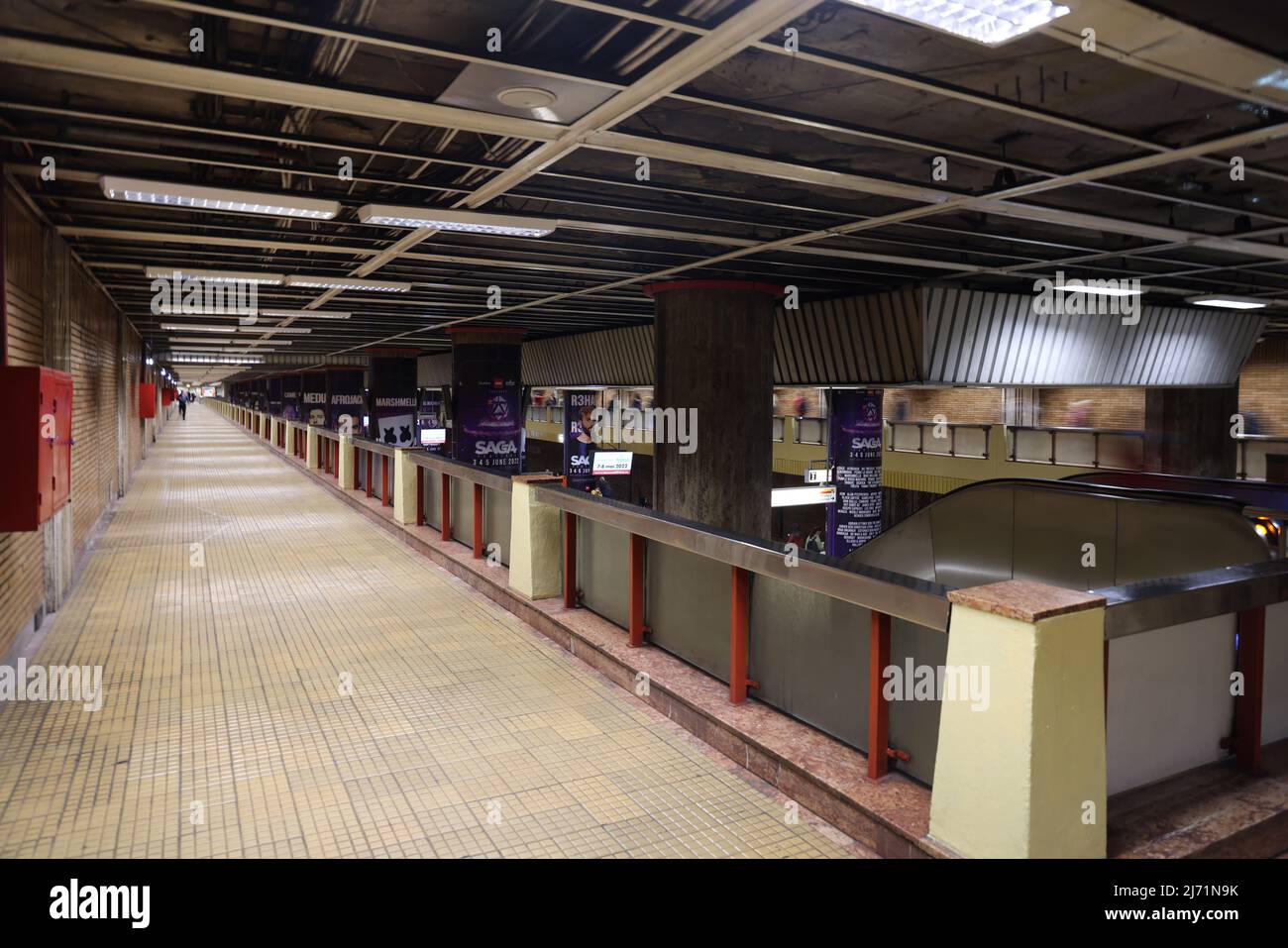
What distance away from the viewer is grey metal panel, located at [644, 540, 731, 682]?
4125 mm

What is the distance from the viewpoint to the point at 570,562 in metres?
5.58

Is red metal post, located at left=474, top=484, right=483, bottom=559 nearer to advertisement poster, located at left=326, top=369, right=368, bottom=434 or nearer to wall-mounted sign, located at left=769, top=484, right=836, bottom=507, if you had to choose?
wall-mounted sign, located at left=769, top=484, right=836, bottom=507

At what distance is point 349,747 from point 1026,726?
2.80 meters

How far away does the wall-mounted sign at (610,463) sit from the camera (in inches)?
720

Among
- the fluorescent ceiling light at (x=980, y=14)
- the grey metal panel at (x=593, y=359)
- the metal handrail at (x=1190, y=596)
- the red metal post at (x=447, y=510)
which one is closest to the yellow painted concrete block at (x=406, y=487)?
the red metal post at (x=447, y=510)

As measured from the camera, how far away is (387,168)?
18.5 feet

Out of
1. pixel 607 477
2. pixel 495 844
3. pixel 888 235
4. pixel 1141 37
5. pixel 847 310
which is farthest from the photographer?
pixel 607 477

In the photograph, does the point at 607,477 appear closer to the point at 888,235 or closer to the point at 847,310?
the point at 847,310

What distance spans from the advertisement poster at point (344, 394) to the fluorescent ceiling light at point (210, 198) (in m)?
25.3

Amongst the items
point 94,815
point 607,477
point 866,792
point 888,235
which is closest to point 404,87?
point 94,815

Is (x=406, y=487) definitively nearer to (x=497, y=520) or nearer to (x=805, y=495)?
(x=497, y=520)

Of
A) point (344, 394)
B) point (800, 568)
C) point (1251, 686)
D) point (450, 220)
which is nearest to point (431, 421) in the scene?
point (344, 394)

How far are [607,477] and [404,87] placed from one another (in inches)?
621

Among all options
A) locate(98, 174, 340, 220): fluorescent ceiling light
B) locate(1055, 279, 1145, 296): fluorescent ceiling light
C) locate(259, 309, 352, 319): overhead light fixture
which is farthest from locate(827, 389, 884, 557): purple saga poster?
locate(98, 174, 340, 220): fluorescent ceiling light
